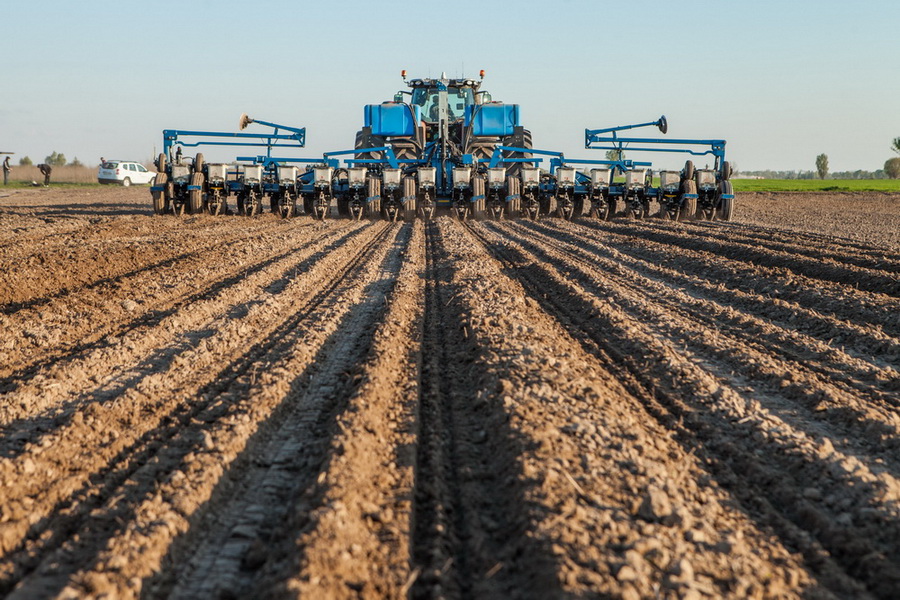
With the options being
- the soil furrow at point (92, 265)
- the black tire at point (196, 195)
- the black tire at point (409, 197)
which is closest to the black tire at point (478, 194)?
the black tire at point (409, 197)

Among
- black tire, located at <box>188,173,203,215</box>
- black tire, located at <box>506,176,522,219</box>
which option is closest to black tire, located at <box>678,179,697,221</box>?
black tire, located at <box>506,176,522,219</box>

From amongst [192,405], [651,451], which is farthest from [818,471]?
[192,405]

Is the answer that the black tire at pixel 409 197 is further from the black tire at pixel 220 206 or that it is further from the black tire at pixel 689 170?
the black tire at pixel 689 170

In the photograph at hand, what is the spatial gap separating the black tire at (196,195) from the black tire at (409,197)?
5.28 m

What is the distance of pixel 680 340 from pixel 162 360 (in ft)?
13.5

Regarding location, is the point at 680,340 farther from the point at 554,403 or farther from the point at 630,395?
the point at 554,403

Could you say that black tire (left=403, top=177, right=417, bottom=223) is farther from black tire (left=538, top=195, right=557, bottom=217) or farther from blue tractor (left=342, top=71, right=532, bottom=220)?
black tire (left=538, top=195, right=557, bottom=217)

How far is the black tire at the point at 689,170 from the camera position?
21.0 metres

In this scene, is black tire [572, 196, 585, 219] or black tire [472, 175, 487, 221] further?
black tire [572, 196, 585, 219]

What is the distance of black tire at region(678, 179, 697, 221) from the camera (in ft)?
68.2

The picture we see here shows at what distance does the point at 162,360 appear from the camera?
19.6 ft

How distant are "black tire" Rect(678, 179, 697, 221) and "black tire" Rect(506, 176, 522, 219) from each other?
13.7 feet

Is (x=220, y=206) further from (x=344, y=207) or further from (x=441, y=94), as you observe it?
(x=441, y=94)

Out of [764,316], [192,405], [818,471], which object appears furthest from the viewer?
[764,316]
